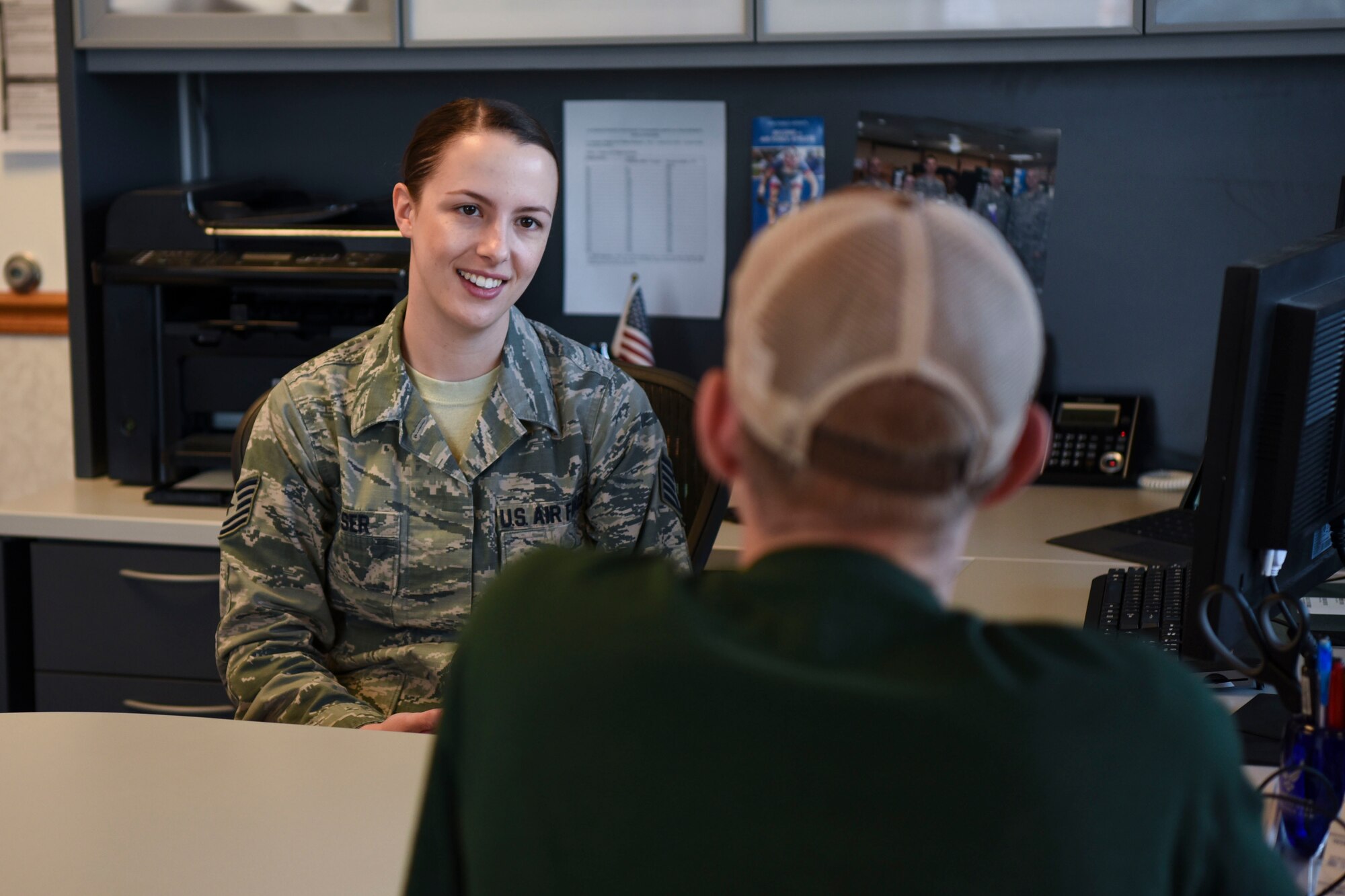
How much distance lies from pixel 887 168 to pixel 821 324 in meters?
2.01

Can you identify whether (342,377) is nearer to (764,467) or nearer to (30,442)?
(764,467)

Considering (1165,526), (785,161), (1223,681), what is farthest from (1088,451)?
(1223,681)

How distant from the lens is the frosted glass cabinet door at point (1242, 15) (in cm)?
203

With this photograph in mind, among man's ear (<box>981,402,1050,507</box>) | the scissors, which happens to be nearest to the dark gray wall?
the scissors

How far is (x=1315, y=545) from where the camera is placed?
4.24 ft

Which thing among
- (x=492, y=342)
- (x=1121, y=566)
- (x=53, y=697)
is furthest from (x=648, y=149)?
(x=53, y=697)

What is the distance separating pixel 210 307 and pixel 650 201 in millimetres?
824

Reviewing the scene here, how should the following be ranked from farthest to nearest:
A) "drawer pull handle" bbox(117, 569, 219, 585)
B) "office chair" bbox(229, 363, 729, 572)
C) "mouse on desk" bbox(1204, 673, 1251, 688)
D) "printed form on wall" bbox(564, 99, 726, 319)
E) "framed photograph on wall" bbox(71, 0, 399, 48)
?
"printed form on wall" bbox(564, 99, 726, 319) → "framed photograph on wall" bbox(71, 0, 399, 48) → "drawer pull handle" bbox(117, 569, 219, 585) → "office chair" bbox(229, 363, 729, 572) → "mouse on desk" bbox(1204, 673, 1251, 688)

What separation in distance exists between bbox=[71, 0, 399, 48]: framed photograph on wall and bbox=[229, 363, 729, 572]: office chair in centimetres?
81

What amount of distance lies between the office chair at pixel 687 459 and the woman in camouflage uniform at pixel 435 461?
5.0 inches

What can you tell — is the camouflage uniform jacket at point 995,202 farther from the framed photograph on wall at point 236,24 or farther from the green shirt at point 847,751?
the green shirt at point 847,751

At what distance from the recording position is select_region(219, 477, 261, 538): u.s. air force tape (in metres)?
1.50

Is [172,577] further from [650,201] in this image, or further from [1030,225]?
[1030,225]

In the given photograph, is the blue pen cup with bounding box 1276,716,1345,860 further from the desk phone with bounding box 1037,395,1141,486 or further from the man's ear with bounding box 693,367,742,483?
the desk phone with bounding box 1037,395,1141,486
